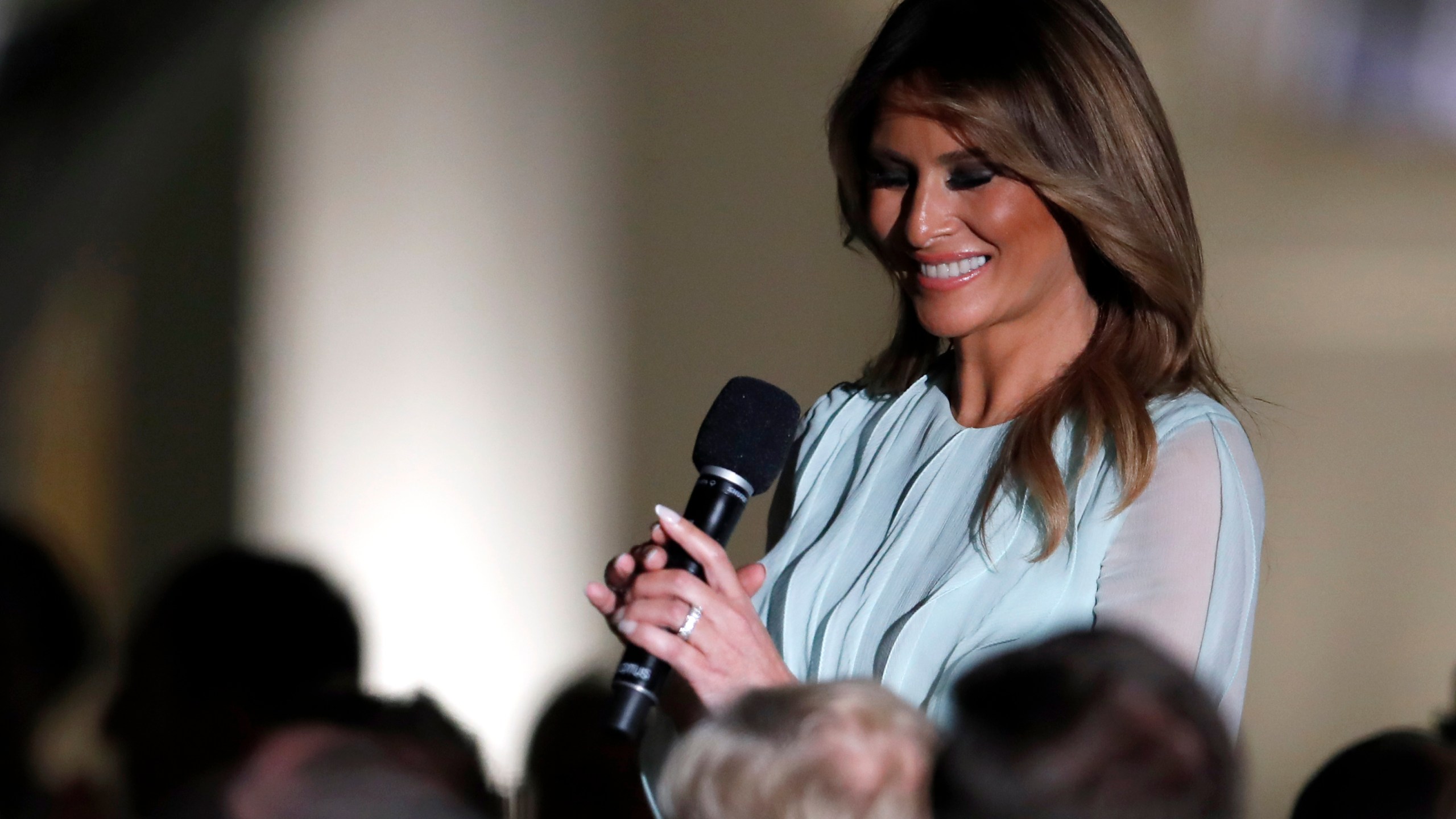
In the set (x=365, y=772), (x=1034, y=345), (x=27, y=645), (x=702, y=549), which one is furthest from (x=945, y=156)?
(x=27, y=645)

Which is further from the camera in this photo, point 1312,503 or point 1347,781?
point 1312,503

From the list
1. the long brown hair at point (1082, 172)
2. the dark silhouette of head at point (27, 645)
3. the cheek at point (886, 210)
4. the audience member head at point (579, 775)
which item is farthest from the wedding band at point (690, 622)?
the audience member head at point (579, 775)

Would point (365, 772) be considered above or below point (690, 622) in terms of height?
below

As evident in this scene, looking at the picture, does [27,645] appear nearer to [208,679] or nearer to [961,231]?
[208,679]

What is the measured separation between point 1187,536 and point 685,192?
1.22 metres

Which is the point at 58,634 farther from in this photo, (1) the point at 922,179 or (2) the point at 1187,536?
(2) the point at 1187,536

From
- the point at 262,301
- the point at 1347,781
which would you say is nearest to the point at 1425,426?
the point at 1347,781

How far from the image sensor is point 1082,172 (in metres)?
0.93

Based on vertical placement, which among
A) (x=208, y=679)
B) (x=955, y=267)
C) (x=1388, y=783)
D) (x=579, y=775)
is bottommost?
(x=579, y=775)

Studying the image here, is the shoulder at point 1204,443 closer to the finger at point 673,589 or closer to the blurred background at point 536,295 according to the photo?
the finger at point 673,589

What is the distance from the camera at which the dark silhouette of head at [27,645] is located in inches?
44.2

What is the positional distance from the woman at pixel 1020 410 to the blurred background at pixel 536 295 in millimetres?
682

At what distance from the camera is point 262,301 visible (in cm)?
172

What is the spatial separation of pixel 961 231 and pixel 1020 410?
15 centimetres
